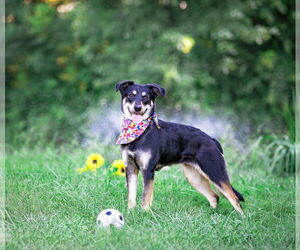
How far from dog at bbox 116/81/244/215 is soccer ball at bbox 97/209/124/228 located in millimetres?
384

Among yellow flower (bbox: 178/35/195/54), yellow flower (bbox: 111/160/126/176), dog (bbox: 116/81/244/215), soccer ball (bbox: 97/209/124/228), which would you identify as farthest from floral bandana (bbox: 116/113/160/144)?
yellow flower (bbox: 178/35/195/54)

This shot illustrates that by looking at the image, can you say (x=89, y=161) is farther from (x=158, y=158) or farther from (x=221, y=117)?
(x=221, y=117)

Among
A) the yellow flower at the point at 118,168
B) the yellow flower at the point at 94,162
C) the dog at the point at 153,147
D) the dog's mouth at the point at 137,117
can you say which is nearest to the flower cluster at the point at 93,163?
the yellow flower at the point at 94,162

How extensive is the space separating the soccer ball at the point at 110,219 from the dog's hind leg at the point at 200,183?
1.12 meters

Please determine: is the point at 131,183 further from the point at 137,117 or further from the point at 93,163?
the point at 93,163

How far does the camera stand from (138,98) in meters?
4.41

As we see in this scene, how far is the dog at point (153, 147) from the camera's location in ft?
14.5


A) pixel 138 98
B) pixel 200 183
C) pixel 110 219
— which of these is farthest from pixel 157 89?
pixel 110 219

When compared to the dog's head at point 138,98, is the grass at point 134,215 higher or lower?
lower

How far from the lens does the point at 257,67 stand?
11992 millimetres

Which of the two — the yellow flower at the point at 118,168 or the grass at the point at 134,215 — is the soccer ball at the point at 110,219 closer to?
the grass at the point at 134,215

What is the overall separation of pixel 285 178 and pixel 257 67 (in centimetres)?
560

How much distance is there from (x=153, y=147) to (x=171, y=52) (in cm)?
742

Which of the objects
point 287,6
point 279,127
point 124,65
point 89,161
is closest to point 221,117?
point 279,127
